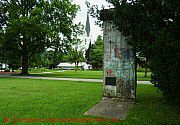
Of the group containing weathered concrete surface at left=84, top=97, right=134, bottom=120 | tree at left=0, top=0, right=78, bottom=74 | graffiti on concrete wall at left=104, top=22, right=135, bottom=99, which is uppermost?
tree at left=0, top=0, right=78, bottom=74

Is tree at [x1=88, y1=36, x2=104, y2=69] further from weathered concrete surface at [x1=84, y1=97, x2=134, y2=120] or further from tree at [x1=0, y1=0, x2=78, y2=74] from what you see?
weathered concrete surface at [x1=84, y1=97, x2=134, y2=120]

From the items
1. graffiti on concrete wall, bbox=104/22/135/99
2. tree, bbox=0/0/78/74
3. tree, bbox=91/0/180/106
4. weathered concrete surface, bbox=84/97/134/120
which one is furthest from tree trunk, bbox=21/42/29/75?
tree, bbox=91/0/180/106

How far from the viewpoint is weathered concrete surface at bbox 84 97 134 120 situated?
26.8 ft

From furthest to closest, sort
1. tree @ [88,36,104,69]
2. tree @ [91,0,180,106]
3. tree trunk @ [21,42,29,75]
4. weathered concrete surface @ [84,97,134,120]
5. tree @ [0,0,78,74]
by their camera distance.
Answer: tree @ [88,36,104,69] → tree trunk @ [21,42,29,75] → tree @ [0,0,78,74] → weathered concrete surface @ [84,97,134,120] → tree @ [91,0,180,106]

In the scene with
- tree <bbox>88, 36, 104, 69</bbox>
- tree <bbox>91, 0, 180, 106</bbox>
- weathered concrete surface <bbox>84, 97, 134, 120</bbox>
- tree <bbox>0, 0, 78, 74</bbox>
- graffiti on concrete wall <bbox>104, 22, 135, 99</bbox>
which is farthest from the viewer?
tree <bbox>88, 36, 104, 69</bbox>

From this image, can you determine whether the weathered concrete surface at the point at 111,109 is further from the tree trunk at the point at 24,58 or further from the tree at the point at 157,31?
the tree trunk at the point at 24,58

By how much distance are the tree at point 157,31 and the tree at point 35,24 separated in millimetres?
24783

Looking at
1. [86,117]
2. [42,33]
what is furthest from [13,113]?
[42,33]

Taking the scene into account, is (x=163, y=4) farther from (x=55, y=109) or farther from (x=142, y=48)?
(x=55, y=109)

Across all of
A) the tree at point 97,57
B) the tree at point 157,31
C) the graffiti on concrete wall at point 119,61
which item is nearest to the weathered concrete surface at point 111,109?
the graffiti on concrete wall at point 119,61

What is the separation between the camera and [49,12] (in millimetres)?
33156

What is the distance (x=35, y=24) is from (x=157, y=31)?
86.0 ft

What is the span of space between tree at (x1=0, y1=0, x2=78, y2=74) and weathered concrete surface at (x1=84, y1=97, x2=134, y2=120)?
2156 cm

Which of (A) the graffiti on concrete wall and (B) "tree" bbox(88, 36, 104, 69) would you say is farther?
(B) "tree" bbox(88, 36, 104, 69)
